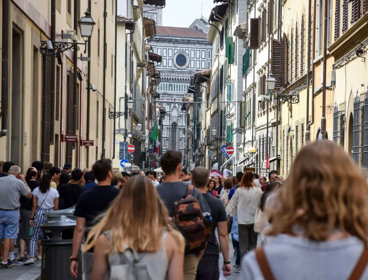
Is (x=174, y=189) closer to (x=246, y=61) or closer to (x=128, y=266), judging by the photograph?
(x=128, y=266)

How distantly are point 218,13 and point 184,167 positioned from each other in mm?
54547

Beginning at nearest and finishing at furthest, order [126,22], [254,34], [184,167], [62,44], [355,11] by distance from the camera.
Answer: [355,11]
[184,167]
[62,44]
[254,34]
[126,22]

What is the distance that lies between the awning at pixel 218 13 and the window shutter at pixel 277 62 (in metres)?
32.3

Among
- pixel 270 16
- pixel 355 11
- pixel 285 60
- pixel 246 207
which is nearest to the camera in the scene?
pixel 246 207

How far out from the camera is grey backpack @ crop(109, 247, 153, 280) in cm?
550

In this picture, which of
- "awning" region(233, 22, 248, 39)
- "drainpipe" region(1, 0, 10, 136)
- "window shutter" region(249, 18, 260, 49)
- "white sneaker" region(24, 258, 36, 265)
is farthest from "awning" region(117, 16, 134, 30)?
"white sneaker" region(24, 258, 36, 265)

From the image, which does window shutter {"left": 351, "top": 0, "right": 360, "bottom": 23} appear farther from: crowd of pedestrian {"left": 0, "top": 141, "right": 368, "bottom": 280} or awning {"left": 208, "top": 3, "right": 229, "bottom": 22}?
awning {"left": 208, "top": 3, "right": 229, "bottom": 22}

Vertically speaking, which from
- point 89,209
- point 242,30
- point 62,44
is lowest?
point 89,209

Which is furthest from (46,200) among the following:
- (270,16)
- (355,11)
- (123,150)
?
(123,150)

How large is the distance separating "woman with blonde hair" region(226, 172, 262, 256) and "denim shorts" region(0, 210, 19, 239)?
3.31 metres

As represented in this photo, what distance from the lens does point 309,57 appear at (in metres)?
32.5

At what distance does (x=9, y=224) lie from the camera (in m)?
15.7

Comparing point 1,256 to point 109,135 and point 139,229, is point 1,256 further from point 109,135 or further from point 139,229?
point 109,135

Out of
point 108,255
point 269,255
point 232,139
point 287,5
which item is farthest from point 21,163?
point 232,139
